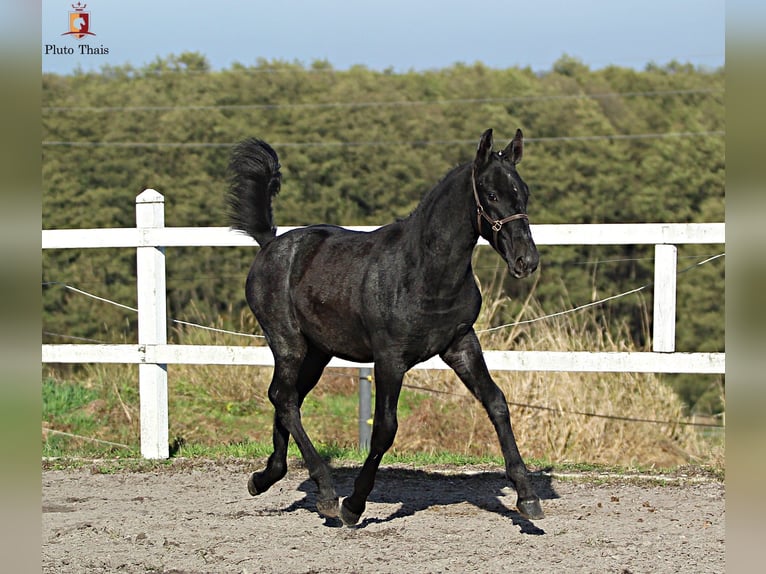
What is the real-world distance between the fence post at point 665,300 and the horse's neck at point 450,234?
8.42 feet

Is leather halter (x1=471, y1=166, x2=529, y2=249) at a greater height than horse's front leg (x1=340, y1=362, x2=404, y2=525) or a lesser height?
greater

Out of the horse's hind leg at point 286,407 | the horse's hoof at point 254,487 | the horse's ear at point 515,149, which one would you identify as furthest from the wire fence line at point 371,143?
the horse's ear at point 515,149

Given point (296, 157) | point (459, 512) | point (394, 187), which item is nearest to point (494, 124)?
point (394, 187)

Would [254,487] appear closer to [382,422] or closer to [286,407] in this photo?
[286,407]

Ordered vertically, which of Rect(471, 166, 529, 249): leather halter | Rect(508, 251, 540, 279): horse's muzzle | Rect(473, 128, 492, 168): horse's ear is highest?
Rect(473, 128, 492, 168): horse's ear

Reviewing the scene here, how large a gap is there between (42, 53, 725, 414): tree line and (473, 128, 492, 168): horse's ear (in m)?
17.1

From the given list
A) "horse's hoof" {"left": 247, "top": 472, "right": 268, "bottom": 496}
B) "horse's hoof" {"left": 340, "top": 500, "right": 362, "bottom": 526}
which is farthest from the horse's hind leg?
"horse's hoof" {"left": 340, "top": 500, "right": 362, "bottom": 526}

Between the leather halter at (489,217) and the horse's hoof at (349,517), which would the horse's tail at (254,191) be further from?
the horse's hoof at (349,517)

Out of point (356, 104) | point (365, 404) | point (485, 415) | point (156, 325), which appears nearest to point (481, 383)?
point (365, 404)

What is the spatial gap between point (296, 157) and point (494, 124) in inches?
233

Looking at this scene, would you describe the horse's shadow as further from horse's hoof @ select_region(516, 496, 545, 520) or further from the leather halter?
the leather halter

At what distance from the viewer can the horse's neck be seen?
16.5 ft

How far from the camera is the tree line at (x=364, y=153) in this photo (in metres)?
23.0

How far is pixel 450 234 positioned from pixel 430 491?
238 centimetres
